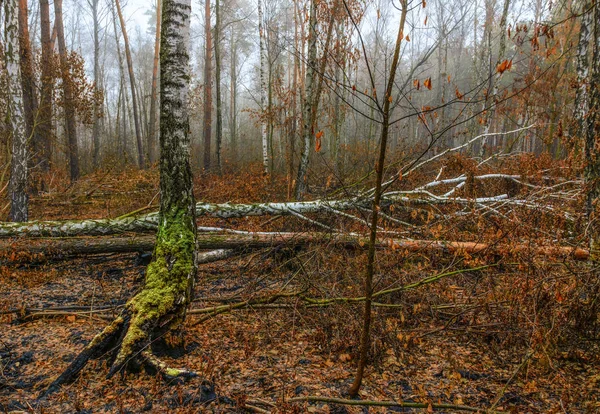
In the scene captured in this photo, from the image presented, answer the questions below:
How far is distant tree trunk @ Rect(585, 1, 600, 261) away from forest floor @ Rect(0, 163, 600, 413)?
1.40ft

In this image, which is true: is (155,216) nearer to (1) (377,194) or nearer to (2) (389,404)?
(1) (377,194)

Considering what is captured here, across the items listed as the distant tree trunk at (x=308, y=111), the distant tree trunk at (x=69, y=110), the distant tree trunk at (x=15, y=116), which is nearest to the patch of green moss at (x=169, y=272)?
the distant tree trunk at (x=308, y=111)

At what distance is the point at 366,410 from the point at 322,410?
1.20ft

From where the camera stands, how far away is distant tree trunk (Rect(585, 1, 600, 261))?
3.81 meters

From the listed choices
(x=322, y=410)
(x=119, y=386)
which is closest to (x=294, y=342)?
(x=322, y=410)

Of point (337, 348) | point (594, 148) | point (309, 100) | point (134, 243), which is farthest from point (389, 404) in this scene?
point (309, 100)

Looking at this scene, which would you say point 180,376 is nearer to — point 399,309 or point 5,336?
point 5,336

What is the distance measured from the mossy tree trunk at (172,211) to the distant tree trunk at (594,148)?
13.3 feet

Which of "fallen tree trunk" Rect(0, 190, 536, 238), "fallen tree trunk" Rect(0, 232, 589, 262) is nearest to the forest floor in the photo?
"fallen tree trunk" Rect(0, 232, 589, 262)

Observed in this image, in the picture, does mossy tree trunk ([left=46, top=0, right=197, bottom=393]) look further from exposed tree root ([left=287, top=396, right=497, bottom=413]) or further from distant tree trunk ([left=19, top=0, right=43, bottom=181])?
distant tree trunk ([left=19, top=0, right=43, bottom=181])

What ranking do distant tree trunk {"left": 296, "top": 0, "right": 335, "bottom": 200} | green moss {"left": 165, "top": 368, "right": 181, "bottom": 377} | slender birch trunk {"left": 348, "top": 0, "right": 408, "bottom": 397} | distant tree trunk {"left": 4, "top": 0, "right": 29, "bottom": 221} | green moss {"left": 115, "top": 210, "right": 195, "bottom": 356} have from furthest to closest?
distant tree trunk {"left": 296, "top": 0, "right": 335, "bottom": 200} → distant tree trunk {"left": 4, "top": 0, "right": 29, "bottom": 221} → green moss {"left": 115, "top": 210, "right": 195, "bottom": 356} → green moss {"left": 165, "top": 368, "right": 181, "bottom": 377} → slender birch trunk {"left": 348, "top": 0, "right": 408, "bottom": 397}

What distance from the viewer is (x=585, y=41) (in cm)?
842

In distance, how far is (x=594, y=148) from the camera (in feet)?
12.9

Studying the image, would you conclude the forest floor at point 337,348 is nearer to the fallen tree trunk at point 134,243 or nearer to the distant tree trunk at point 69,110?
the fallen tree trunk at point 134,243
